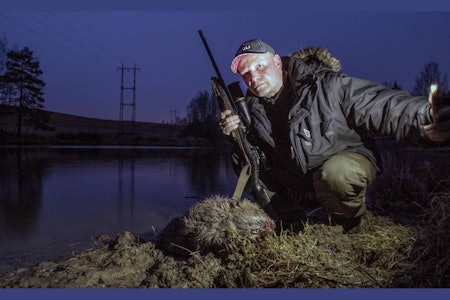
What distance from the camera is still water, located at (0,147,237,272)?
11.1 ft

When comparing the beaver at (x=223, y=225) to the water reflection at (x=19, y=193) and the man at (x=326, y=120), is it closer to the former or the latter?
the man at (x=326, y=120)

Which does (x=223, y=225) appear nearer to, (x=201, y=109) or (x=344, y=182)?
(x=344, y=182)

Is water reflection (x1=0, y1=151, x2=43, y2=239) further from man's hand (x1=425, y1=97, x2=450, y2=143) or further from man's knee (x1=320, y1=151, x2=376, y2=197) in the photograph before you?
man's hand (x1=425, y1=97, x2=450, y2=143)

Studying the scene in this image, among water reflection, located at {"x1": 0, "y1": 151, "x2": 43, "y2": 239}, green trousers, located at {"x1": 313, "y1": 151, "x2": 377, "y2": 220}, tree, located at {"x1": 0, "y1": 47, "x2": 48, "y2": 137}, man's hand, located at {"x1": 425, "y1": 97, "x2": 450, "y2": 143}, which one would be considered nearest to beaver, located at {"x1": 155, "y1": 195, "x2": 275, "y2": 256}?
green trousers, located at {"x1": 313, "y1": 151, "x2": 377, "y2": 220}

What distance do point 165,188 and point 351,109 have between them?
130 inches

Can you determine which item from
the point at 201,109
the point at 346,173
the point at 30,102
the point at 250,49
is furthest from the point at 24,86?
the point at 346,173

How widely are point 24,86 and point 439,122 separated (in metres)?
4.14

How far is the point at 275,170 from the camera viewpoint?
3.52m

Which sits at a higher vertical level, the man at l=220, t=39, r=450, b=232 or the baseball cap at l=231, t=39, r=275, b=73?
the baseball cap at l=231, t=39, r=275, b=73

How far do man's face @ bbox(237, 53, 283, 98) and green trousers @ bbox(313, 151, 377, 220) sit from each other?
2.55ft

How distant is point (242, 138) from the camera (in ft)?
10.5

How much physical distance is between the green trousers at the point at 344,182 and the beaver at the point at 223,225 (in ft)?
1.60

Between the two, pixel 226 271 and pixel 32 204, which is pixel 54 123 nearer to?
pixel 32 204

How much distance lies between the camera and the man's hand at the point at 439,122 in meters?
2.33
